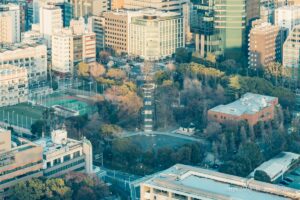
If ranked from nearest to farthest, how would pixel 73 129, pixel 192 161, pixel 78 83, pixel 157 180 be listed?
pixel 157 180 → pixel 192 161 → pixel 73 129 → pixel 78 83

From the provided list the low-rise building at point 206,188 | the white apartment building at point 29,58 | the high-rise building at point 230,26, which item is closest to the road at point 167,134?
the white apartment building at point 29,58

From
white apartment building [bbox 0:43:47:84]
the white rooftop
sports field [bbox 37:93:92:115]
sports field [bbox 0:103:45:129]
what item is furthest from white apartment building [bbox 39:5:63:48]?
the white rooftop

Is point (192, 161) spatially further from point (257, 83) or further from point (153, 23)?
point (153, 23)

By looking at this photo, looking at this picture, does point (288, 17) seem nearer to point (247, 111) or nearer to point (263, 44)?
point (263, 44)

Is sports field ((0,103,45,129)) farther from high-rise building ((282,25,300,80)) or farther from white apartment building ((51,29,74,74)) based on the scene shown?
high-rise building ((282,25,300,80))

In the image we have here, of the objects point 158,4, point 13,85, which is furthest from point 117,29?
point 13,85

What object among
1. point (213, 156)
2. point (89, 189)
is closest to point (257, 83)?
point (213, 156)
